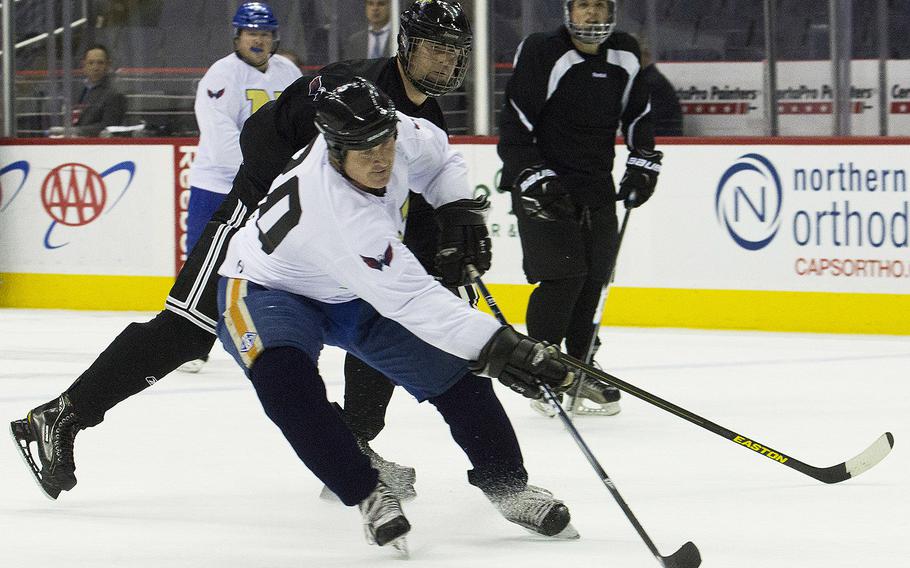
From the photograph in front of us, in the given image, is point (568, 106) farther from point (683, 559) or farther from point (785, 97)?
point (785, 97)

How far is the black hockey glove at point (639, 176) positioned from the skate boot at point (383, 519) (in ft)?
5.87

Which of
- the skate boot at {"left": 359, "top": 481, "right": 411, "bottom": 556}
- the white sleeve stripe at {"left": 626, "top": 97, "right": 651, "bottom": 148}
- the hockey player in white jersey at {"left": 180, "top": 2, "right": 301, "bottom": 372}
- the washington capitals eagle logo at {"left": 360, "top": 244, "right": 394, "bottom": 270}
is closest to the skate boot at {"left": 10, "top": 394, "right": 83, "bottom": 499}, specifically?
the skate boot at {"left": 359, "top": 481, "right": 411, "bottom": 556}

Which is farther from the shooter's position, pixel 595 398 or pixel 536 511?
pixel 595 398

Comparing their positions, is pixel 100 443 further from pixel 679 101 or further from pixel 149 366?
pixel 679 101

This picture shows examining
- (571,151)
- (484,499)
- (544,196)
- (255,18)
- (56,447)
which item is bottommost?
(484,499)

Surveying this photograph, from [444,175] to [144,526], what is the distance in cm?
89

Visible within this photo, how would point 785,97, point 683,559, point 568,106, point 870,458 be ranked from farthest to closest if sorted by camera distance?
point 785,97
point 568,106
point 870,458
point 683,559

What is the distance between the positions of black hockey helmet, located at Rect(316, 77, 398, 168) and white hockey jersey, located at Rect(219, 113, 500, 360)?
58mm

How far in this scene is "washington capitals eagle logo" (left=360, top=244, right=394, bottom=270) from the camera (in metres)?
2.49

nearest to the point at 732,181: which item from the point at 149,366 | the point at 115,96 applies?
the point at 115,96

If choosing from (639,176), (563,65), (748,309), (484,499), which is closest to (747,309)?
(748,309)

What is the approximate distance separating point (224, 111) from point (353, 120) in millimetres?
2646

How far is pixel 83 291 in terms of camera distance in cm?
707

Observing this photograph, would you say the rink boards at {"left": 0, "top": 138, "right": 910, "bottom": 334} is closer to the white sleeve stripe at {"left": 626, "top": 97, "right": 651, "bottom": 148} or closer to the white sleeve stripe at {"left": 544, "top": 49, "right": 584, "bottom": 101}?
the white sleeve stripe at {"left": 626, "top": 97, "right": 651, "bottom": 148}
